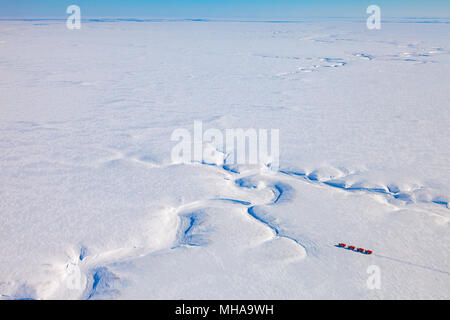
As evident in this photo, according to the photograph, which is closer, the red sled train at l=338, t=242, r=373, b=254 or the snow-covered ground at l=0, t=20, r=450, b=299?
the snow-covered ground at l=0, t=20, r=450, b=299

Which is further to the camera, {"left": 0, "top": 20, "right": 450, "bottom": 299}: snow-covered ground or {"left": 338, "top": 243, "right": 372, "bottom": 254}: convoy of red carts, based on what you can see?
{"left": 338, "top": 243, "right": 372, "bottom": 254}: convoy of red carts

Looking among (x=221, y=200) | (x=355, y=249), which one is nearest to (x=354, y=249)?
(x=355, y=249)

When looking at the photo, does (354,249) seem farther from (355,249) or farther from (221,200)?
(221,200)

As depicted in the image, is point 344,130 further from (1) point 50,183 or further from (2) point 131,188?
(1) point 50,183

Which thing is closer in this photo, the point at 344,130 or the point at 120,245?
the point at 120,245

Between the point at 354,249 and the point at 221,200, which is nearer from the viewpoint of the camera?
the point at 354,249

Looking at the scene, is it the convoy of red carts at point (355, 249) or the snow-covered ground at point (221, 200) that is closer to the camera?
the snow-covered ground at point (221, 200)

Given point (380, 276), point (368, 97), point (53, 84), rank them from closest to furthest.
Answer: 1. point (380, 276)
2. point (368, 97)
3. point (53, 84)
